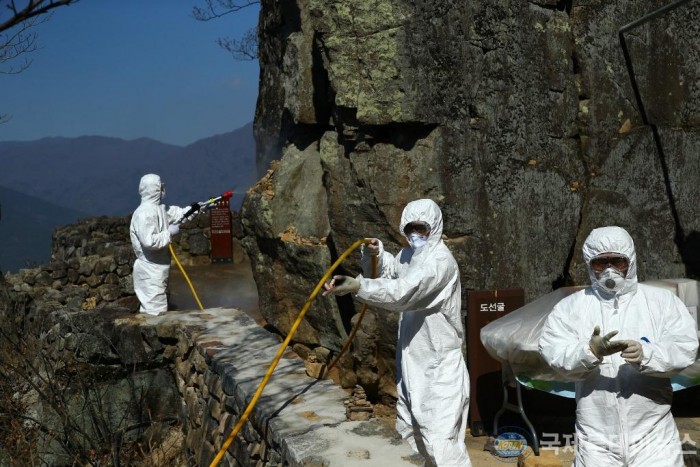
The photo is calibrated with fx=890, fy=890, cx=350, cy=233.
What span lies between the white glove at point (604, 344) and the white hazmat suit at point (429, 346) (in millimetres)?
1352

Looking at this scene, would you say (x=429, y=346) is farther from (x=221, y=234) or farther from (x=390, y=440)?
(x=221, y=234)

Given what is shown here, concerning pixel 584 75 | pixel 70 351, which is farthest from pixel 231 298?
pixel 584 75

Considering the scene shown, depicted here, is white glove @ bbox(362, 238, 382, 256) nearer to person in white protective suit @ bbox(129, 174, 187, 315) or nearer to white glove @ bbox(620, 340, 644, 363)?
white glove @ bbox(620, 340, 644, 363)

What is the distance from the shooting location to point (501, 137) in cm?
714

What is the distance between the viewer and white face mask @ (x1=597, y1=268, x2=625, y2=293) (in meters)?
4.27

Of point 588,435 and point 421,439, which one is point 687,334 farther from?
point 421,439

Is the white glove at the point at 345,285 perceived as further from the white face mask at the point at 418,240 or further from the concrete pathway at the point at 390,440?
the concrete pathway at the point at 390,440

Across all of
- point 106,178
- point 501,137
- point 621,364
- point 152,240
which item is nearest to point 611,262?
point 621,364

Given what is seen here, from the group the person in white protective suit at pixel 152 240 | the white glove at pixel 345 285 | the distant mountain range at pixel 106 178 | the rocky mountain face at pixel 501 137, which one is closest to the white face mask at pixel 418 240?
the white glove at pixel 345 285

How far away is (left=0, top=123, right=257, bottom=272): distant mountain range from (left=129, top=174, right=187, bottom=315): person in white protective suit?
96715mm

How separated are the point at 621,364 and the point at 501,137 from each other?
3.17 metres

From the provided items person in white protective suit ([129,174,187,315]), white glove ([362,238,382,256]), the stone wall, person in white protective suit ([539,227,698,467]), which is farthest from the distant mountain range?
person in white protective suit ([539,227,698,467])

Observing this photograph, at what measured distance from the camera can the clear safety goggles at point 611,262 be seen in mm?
4258

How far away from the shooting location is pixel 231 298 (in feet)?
47.6
